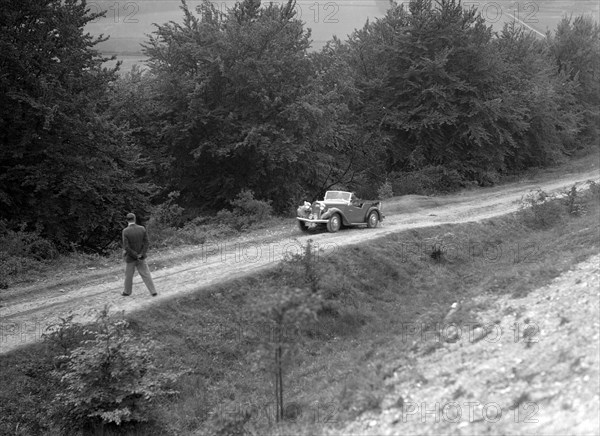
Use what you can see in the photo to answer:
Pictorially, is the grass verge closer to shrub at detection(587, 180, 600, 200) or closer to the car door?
the car door

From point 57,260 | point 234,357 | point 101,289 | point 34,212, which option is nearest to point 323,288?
point 234,357

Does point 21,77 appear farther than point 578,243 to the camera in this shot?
Yes

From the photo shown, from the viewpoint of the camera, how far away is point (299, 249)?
17.3 metres

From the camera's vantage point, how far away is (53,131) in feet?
62.8

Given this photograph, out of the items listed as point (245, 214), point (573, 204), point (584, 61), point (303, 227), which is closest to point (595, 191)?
point (573, 204)

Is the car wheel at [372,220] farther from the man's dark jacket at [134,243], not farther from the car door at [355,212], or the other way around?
the man's dark jacket at [134,243]

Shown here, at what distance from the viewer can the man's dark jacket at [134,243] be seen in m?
12.5

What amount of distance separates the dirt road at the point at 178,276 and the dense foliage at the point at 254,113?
426 centimetres

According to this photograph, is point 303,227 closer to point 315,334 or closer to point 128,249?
point 315,334

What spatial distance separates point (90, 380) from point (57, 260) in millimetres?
8175

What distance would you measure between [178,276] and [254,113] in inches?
497

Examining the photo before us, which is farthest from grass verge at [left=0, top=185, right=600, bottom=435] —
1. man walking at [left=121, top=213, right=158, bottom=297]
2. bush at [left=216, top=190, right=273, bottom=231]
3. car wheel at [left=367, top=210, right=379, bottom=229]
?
bush at [left=216, top=190, right=273, bottom=231]

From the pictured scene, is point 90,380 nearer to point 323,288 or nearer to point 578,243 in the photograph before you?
point 323,288

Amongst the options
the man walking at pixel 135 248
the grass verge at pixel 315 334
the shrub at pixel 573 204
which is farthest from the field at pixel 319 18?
the man walking at pixel 135 248
